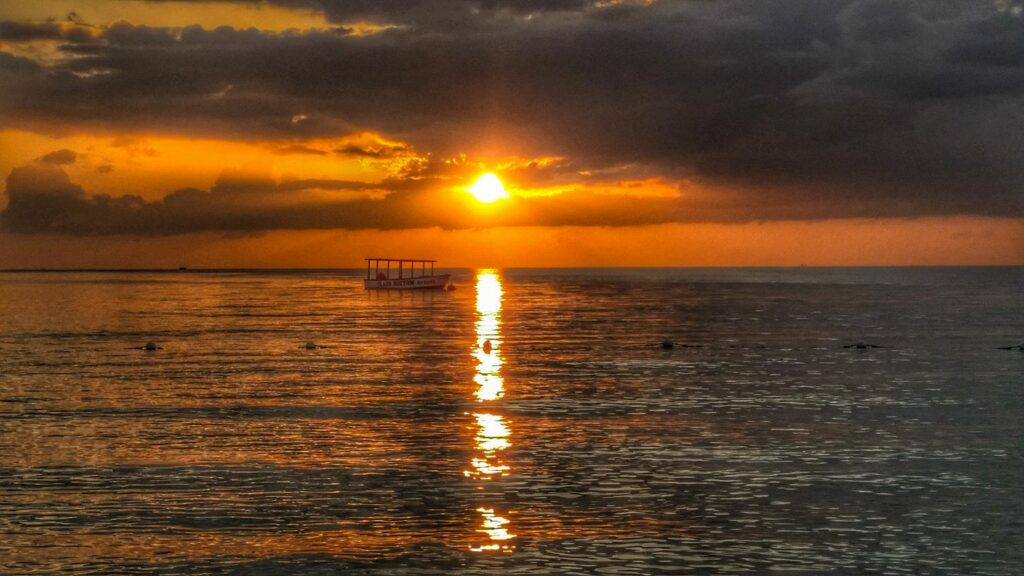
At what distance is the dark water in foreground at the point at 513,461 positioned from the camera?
24.9 metres

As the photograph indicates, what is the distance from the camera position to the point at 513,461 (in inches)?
1403

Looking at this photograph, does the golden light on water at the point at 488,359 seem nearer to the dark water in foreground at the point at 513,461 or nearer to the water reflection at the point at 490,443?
the water reflection at the point at 490,443

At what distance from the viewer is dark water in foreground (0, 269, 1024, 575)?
2488 cm

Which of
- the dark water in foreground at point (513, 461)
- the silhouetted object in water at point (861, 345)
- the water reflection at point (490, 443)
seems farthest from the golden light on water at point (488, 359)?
the silhouetted object in water at point (861, 345)

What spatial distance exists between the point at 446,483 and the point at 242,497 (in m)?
6.08

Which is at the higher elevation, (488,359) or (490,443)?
(490,443)

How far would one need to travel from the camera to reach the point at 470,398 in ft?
176

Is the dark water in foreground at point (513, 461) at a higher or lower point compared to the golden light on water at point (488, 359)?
higher

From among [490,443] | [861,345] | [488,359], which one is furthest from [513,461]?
[861,345]

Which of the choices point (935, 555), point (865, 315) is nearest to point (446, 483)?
point (935, 555)

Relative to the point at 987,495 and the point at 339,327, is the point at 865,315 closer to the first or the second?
the point at 339,327

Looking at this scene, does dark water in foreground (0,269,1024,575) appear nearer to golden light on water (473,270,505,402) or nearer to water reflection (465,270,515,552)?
water reflection (465,270,515,552)

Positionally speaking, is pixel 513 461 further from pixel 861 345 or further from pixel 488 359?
pixel 861 345

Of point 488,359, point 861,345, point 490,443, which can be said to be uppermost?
point 861,345
